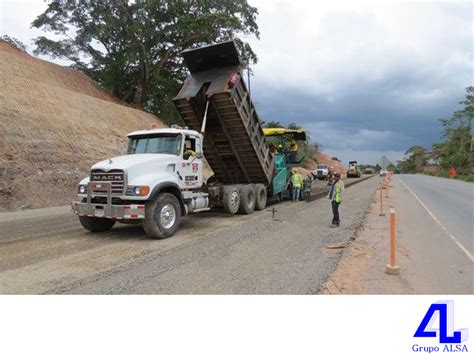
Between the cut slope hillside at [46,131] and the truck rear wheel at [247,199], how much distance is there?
26.6ft

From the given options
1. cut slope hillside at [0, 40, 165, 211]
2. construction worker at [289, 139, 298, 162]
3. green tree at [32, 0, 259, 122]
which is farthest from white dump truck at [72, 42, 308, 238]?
green tree at [32, 0, 259, 122]

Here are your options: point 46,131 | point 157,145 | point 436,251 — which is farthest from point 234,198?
point 46,131

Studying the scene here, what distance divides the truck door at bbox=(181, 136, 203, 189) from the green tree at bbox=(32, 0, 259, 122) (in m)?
21.2

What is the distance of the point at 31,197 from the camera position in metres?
13.8

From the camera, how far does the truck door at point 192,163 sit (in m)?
8.78

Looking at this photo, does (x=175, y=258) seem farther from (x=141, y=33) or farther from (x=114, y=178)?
(x=141, y=33)

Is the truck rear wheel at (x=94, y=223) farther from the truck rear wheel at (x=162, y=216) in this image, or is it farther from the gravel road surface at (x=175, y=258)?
the truck rear wheel at (x=162, y=216)

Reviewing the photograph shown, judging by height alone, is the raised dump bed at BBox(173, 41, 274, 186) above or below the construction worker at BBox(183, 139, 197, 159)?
above

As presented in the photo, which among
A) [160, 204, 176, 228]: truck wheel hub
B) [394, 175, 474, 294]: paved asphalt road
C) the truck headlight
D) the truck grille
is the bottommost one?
[394, 175, 474, 294]: paved asphalt road

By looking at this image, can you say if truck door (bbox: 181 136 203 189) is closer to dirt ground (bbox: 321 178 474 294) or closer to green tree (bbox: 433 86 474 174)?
dirt ground (bbox: 321 178 474 294)

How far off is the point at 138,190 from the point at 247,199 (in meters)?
4.69

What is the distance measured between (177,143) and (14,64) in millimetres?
21720

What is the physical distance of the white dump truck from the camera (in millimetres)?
7477

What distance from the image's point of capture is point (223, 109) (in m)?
10.3
